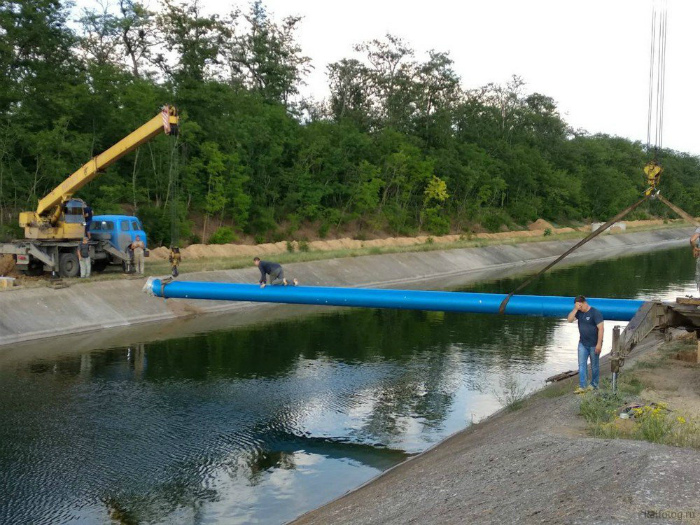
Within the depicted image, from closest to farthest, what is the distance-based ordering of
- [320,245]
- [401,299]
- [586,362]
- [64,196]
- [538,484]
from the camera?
1. [538,484]
2. [586,362]
3. [401,299]
4. [64,196]
5. [320,245]

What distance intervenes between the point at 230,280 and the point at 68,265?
8265mm

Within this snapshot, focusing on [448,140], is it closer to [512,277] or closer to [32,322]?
[512,277]

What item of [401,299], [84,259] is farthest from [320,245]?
[401,299]

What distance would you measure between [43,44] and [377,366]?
37.0m

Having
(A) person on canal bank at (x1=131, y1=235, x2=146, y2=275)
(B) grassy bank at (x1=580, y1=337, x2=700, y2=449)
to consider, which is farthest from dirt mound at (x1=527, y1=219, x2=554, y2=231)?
(B) grassy bank at (x1=580, y1=337, x2=700, y2=449)

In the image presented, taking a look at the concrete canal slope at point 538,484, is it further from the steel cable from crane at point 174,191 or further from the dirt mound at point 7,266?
the dirt mound at point 7,266

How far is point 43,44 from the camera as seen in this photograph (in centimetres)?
4741

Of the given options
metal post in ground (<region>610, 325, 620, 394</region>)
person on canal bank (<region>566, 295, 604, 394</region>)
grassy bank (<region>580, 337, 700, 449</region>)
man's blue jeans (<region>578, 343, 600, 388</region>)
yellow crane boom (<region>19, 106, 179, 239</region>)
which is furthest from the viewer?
yellow crane boom (<region>19, 106, 179, 239</region>)

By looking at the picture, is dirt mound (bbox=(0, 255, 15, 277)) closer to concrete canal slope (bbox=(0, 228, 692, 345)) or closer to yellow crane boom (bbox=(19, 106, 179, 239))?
yellow crane boom (bbox=(19, 106, 179, 239))

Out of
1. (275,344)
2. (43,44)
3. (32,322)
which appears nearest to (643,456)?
(275,344)

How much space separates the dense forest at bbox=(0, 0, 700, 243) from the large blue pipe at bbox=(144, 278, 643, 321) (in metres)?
12.1

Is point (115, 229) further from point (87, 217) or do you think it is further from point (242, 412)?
point (242, 412)

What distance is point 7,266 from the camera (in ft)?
107

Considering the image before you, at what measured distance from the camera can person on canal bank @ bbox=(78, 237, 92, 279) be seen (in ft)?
107
